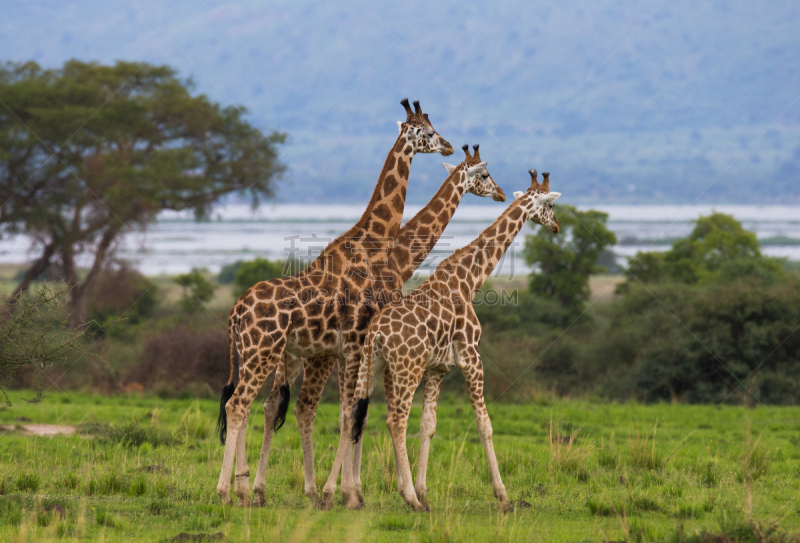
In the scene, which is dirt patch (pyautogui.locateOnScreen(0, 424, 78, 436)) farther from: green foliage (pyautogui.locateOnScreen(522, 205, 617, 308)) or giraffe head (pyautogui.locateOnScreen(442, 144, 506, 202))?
green foliage (pyautogui.locateOnScreen(522, 205, 617, 308))

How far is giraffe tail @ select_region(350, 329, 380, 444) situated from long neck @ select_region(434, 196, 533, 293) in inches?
48.7

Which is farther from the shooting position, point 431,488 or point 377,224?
point 431,488

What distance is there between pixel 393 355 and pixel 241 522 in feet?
7.21

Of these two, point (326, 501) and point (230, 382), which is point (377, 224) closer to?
point (230, 382)

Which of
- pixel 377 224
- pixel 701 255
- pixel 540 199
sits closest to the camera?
pixel 377 224

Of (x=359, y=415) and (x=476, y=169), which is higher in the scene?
(x=476, y=169)

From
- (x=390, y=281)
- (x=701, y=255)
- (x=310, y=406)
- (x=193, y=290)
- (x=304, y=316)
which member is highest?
(x=701, y=255)

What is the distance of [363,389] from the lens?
8.14m

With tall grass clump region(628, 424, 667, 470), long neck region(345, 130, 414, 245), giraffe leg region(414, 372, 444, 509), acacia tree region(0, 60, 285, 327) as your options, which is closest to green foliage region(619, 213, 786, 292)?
acacia tree region(0, 60, 285, 327)

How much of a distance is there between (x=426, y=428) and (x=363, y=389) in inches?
36.7

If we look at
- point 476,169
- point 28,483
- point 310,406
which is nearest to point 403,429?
point 310,406

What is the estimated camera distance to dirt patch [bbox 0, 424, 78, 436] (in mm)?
13609

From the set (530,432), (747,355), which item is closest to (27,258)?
(530,432)

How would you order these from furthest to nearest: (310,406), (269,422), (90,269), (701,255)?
(701,255), (90,269), (310,406), (269,422)
